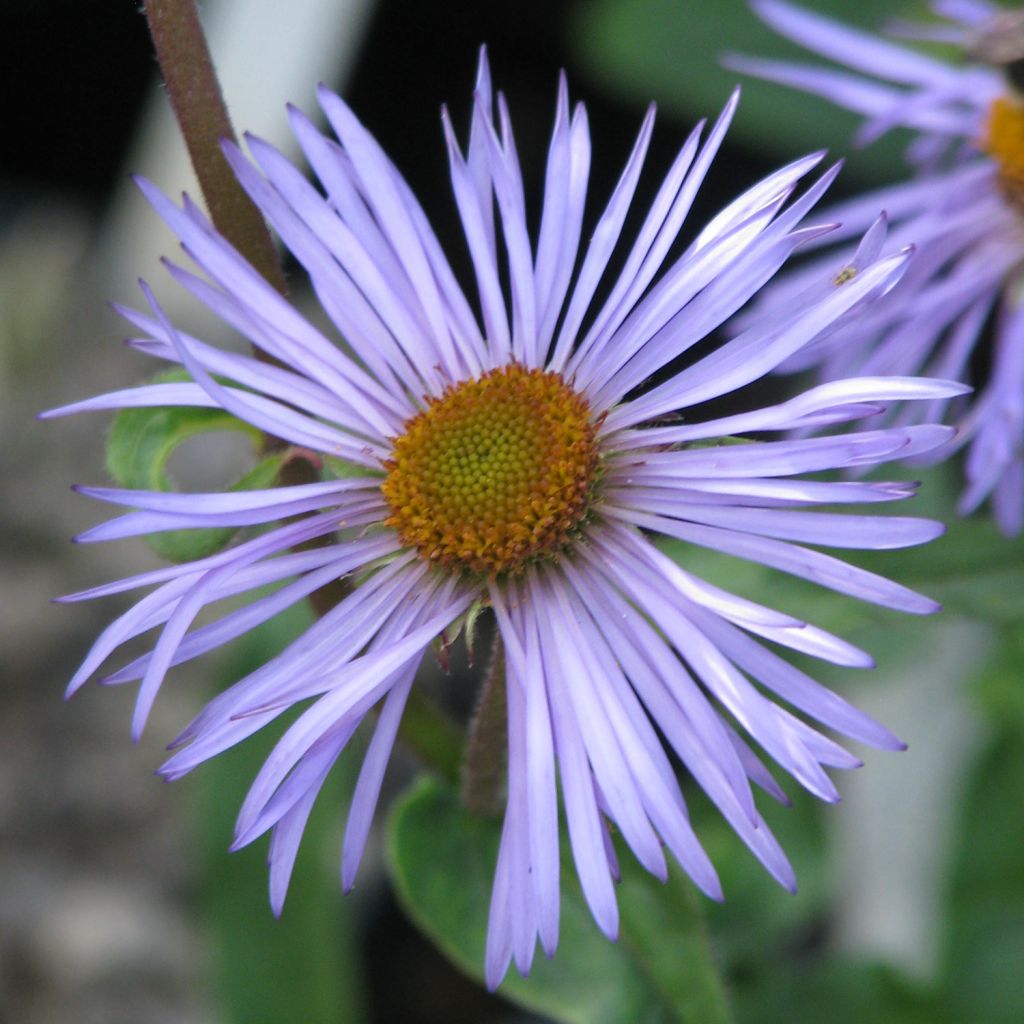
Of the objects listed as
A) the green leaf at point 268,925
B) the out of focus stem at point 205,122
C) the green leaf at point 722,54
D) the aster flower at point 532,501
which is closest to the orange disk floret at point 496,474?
the aster flower at point 532,501

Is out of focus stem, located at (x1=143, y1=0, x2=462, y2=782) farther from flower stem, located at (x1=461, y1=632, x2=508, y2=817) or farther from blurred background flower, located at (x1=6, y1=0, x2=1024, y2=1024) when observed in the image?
blurred background flower, located at (x1=6, y1=0, x2=1024, y2=1024)

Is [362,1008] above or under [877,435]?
under

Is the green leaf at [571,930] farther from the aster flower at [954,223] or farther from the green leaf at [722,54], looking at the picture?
the green leaf at [722,54]

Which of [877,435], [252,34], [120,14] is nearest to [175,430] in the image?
[877,435]

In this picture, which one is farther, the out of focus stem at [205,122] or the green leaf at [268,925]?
the green leaf at [268,925]

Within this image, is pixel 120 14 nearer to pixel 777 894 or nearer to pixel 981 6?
pixel 981 6

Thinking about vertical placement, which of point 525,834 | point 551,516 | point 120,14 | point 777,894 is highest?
point 120,14
